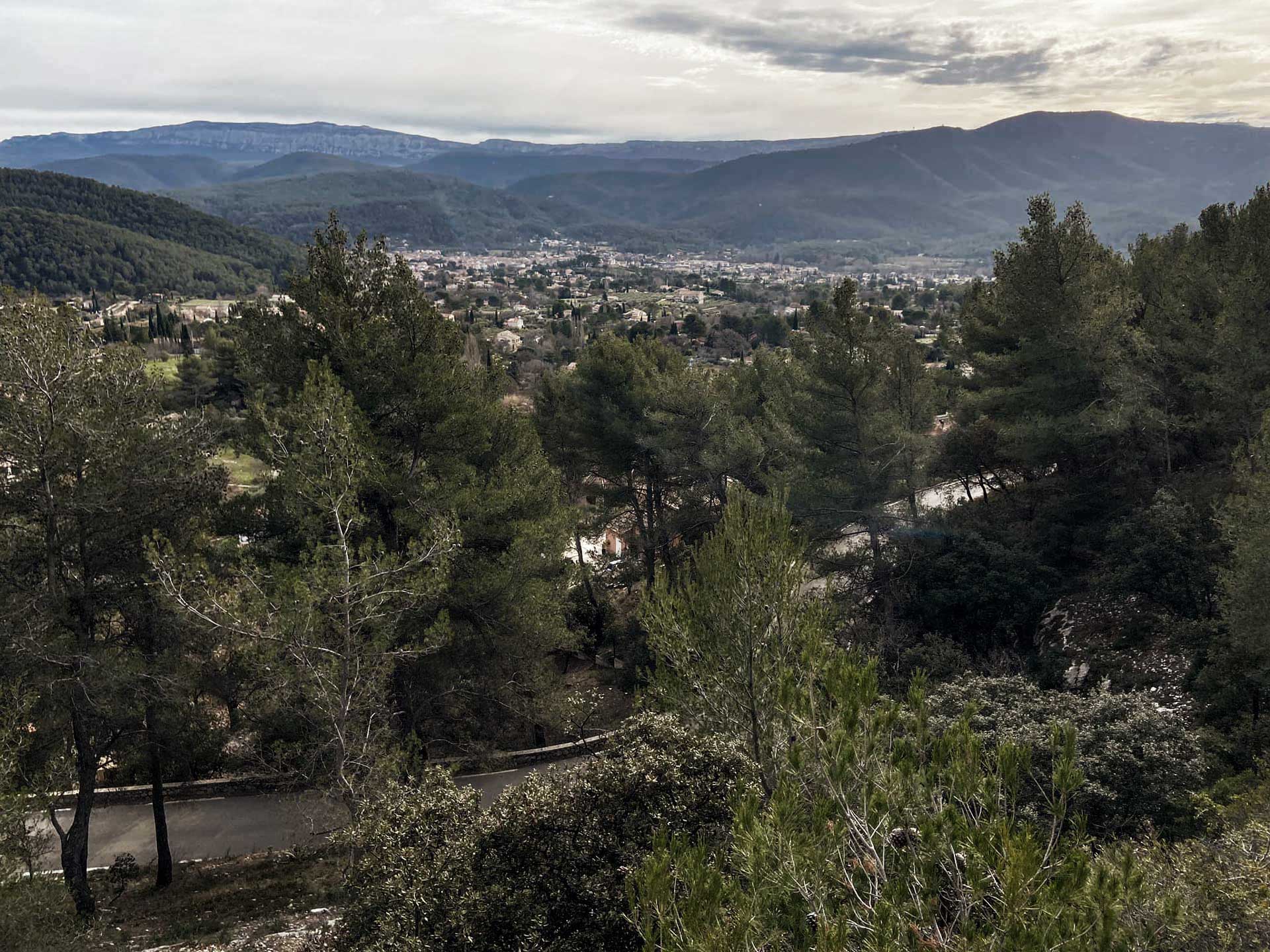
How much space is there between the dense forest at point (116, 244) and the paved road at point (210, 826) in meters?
102

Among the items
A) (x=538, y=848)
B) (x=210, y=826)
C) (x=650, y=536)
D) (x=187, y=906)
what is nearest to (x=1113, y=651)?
(x=650, y=536)

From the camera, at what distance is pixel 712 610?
9.16m

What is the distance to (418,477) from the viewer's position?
14.2 metres

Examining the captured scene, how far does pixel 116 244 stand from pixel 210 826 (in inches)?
5883

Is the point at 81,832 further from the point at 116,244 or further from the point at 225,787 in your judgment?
the point at 116,244

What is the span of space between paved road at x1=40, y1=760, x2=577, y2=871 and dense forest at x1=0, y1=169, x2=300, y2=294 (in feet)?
335

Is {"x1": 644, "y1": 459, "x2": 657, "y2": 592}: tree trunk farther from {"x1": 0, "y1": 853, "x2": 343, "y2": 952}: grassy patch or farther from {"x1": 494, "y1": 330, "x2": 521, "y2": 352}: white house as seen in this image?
{"x1": 494, "y1": 330, "x2": 521, "y2": 352}: white house

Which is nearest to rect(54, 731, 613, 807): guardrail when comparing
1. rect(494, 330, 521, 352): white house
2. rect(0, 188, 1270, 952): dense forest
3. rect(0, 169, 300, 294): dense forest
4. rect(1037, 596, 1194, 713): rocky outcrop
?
rect(0, 188, 1270, 952): dense forest

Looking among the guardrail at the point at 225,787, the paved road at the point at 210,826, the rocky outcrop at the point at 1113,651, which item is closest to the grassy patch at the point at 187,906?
the paved road at the point at 210,826

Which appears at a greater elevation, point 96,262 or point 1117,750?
point 96,262

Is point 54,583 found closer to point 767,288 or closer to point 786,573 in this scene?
point 786,573

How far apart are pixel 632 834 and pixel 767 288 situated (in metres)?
171

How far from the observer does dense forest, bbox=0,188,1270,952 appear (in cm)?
550

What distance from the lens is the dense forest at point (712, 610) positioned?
5.50 metres
